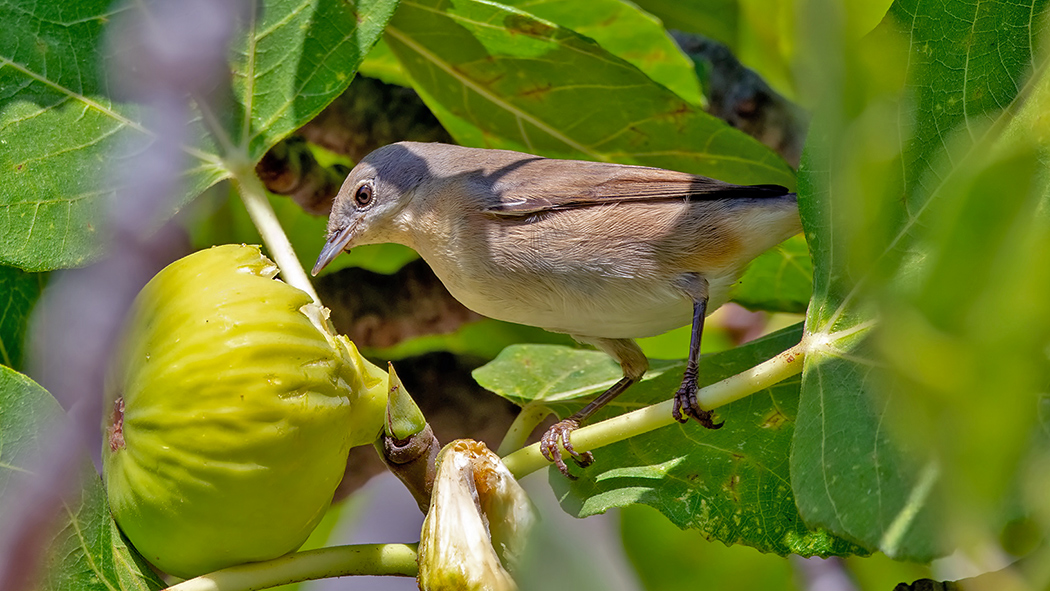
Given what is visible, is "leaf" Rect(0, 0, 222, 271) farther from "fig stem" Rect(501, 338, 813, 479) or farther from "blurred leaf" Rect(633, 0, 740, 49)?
"blurred leaf" Rect(633, 0, 740, 49)

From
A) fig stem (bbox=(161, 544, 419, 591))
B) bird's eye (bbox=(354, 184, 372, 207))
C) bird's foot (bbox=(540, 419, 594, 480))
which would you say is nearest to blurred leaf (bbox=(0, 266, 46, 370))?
fig stem (bbox=(161, 544, 419, 591))

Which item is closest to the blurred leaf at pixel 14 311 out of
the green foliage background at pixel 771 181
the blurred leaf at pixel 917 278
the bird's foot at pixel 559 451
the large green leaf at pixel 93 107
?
the green foliage background at pixel 771 181

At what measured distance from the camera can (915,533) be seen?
0.88m

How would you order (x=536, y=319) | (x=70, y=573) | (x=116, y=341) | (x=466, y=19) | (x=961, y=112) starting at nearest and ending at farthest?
(x=961, y=112), (x=70, y=573), (x=116, y=341), (x=466, y=19), (x=536, y=319)

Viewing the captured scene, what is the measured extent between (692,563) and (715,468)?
0.82ft

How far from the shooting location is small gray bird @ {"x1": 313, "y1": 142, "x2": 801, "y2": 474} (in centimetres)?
204

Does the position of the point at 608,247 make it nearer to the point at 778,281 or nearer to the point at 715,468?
the point at 778,281

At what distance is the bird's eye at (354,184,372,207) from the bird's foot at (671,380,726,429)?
115cm

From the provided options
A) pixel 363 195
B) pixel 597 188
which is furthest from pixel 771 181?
pixel 363 195

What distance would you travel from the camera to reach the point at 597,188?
2.12m

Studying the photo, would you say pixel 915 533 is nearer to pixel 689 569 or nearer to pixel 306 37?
pixel 689 569

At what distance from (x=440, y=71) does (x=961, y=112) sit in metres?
1.27

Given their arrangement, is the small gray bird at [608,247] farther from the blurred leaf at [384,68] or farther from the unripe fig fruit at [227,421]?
the unripe fig fruit at [227,421]

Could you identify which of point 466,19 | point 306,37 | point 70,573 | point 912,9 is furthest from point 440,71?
point 70,573
